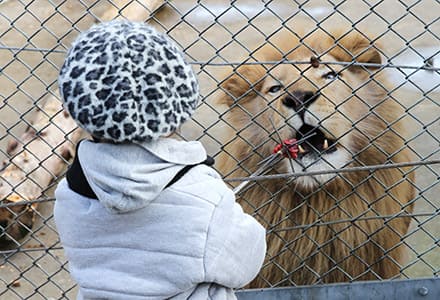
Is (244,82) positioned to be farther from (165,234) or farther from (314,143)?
(165,234)

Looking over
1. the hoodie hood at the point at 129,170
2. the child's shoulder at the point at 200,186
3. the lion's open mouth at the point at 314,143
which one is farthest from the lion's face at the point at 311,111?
the hoodie hood at the point at 129,170

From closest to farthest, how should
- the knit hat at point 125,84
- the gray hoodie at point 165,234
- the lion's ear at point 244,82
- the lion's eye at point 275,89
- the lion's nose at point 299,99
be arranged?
the knit hat at point 125,84
the gray hoodie at point 165,234
the lion's nose at point 299,99
the lion's eye at point 275,89
the lion's ear at point 244,82

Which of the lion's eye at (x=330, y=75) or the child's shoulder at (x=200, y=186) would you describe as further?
the lion's eye at (x=330, y=75)

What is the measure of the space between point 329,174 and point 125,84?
1987 millimetres

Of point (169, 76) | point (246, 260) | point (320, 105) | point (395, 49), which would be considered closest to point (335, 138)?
point (320, 105)

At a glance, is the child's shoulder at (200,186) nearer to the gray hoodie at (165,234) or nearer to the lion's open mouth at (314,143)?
the gray hoodie at (165,234)

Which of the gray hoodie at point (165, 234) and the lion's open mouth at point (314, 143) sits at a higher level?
the gray hoodie at point (165, 234)

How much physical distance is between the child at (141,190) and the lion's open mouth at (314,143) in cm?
142

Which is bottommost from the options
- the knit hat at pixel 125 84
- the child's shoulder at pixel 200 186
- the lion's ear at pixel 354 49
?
the lion's ear at pixel 354 49

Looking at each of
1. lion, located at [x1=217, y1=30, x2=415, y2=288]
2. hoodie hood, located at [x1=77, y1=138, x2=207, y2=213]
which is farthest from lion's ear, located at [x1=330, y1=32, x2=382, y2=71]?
hoodie hood, located at [x1=77, y1=138, x2=207, y2=213]

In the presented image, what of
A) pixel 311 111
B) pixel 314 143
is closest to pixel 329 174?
pixel 314 143

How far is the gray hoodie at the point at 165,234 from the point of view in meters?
2.20

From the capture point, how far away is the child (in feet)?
6.65

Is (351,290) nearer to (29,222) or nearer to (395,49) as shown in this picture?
(29,222)
